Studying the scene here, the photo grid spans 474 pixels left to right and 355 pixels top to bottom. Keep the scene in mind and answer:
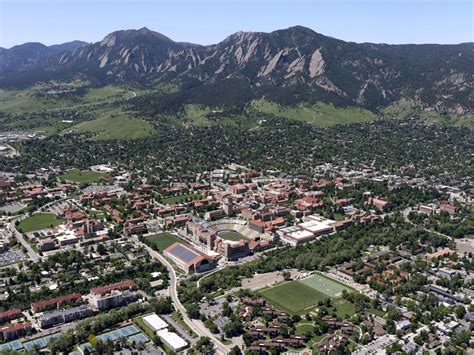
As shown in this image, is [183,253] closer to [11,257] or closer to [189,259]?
[189,259]

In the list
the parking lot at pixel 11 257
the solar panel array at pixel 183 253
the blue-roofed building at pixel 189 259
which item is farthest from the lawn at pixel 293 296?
the parking lot at pixel 11 257

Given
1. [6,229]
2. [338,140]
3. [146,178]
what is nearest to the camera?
[6,229]

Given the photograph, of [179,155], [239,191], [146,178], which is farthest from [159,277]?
[179,155]

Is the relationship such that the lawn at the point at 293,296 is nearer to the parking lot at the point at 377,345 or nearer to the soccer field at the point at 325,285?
the soccer field at the point at 325,285

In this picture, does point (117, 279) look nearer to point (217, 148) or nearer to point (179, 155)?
point (179, 155)

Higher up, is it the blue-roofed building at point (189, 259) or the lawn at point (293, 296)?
the blue-roofed building at point (189, 259)

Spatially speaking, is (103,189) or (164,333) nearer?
(164,333)

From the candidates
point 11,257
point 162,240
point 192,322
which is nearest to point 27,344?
point 192,322
